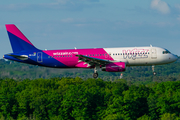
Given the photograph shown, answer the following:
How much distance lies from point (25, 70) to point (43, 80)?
13.2 metres

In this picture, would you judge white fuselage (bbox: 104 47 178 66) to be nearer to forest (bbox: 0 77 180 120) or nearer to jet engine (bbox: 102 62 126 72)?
jet engine (bbox: 102 62 126 72)

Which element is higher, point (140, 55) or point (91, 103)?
point (140, 55)

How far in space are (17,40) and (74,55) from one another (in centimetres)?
1288

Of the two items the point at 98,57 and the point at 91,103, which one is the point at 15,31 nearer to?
the point at 98,57

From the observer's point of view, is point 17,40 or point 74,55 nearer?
point 74,55

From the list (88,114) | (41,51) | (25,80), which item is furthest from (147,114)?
(25,80)

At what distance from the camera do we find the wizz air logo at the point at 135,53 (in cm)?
6619

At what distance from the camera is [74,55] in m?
68.1

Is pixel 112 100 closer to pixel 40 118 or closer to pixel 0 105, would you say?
pixel 40 118

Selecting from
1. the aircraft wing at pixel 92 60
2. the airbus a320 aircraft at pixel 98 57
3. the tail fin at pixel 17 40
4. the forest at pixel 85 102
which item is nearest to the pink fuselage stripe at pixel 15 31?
the tail fin at pixel 17 40

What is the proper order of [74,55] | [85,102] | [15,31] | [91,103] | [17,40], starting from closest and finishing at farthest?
[74,55]
[17,40]
[15,31]
[85,102]
[91,103]

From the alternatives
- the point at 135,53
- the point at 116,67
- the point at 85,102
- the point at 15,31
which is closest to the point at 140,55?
the point at 135,53

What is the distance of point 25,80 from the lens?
381 ft

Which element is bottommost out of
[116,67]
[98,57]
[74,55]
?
[116,67]
